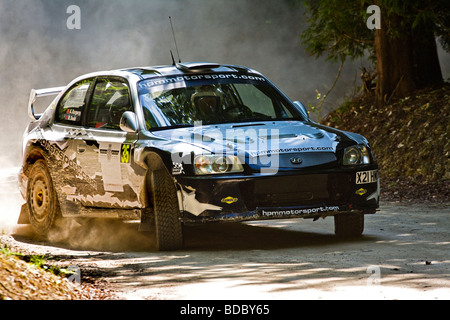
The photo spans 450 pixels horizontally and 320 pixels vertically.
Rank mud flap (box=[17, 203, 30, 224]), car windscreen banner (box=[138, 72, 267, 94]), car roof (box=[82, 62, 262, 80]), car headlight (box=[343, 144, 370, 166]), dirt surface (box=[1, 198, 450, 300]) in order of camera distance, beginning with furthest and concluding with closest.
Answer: mud flap (box=[17, 203, 30, 224]) → car roof (box=[82, 62, 262, 80]) → car windscreen banner (box=[138, 72, 267, 94]) → car headlight (box=[343, 144, 370, 166]) → dirt surface (box=[1, 198, 450, 300])

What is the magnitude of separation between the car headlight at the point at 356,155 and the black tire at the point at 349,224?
1.98ft

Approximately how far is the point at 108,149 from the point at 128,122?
42cm

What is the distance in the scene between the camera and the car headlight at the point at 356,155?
852 cm

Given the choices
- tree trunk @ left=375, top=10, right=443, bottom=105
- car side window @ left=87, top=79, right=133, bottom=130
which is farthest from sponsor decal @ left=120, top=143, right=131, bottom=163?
tree trunk @ left=375, top=10, right=443, bottom=105

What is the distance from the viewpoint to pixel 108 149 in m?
9.13

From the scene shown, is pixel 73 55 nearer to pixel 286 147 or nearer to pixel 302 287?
pixel 286 147

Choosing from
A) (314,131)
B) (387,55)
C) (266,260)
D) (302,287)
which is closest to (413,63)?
(387,55)

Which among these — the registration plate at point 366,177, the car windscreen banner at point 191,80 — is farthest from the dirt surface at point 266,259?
the car windscreen banner at point 191,80

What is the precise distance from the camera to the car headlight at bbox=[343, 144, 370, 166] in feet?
27.9

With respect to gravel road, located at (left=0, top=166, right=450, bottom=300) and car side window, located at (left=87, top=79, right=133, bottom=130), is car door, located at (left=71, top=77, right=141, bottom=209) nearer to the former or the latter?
car side window, located at (left=87, top=79, right=133, bottom=130)

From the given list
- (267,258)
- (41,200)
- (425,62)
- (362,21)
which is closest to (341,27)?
(362,21)

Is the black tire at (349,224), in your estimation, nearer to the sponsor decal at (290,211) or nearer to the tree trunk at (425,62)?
the sponsor decal at (290,211)

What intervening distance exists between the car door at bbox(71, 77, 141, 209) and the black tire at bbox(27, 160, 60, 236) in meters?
0.53

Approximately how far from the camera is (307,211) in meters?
8.27
